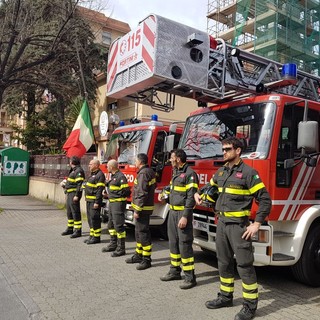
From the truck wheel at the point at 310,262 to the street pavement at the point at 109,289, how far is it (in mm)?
165

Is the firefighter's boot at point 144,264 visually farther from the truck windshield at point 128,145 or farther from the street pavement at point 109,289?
the truck windshield at point 128,145

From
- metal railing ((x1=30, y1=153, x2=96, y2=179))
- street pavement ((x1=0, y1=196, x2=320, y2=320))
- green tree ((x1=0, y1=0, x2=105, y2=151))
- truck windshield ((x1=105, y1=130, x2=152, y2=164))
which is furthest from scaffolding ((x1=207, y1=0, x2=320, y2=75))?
street pavement ((x1=0, y1=196, x2=320, y2=320))

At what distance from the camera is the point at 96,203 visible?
7.35 meters

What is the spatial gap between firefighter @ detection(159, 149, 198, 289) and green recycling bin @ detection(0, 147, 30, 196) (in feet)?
40.2

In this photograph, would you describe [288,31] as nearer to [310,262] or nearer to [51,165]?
[51,165]

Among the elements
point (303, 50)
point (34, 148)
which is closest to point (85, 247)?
point (34, 148)

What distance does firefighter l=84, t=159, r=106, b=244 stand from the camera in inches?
291

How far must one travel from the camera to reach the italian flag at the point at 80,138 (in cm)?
1111

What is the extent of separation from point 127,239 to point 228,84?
418 centimetres

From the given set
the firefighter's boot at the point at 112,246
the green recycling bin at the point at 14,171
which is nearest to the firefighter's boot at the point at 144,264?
the firefighter's boot at the point at 112,246

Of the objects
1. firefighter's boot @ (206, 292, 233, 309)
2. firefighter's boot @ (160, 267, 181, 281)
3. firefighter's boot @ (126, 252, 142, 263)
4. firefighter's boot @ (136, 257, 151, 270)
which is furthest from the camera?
firefighter's boot @ (126, 252, 142, 263)

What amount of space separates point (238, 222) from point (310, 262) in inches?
63.9

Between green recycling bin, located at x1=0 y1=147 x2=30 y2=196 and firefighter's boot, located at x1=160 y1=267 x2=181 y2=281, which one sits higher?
green recycling bin, located at x1=0 y1=147 x2=30 y2=196

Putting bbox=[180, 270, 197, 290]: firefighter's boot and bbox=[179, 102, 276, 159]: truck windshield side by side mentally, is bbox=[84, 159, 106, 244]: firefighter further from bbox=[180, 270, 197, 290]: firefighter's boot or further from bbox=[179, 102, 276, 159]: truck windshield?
bbox=[180, 270, 197, 290]: firefighter's boot
